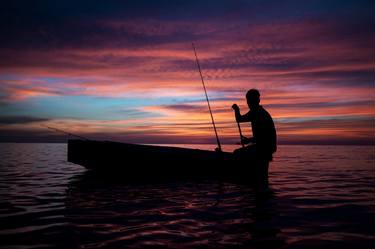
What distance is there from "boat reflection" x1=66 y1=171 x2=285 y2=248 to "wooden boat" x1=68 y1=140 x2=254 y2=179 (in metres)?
1.23

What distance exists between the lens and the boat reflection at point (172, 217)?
4750 mm

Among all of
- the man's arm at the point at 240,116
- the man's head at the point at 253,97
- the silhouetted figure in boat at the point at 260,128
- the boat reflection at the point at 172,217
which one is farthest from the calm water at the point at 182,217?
the man's head at the point at 253,97

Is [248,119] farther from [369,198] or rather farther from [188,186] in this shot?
[369,198]

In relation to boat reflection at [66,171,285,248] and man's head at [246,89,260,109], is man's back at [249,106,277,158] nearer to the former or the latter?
man's head at [246,89,260,109]

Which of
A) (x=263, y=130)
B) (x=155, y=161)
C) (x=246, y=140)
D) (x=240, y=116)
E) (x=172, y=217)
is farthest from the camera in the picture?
(x=155, y=161)

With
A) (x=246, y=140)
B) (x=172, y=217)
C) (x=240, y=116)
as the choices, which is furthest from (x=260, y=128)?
(x=172, y=217)

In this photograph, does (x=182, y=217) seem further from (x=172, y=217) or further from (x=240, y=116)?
(x=240, y=116)

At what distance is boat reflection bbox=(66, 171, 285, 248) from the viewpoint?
4.75 m

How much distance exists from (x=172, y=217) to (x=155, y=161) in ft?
18.7

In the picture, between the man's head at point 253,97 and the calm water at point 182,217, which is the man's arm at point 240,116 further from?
the calm water at point 182,217

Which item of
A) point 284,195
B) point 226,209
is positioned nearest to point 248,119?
point 284,195

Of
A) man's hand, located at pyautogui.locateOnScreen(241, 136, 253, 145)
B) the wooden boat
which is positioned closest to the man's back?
man's hand, located at pyautogui.locateOnScreen(241, 136, 253, 145)

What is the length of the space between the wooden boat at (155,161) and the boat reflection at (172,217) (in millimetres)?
1233

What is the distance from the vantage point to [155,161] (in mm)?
11859
